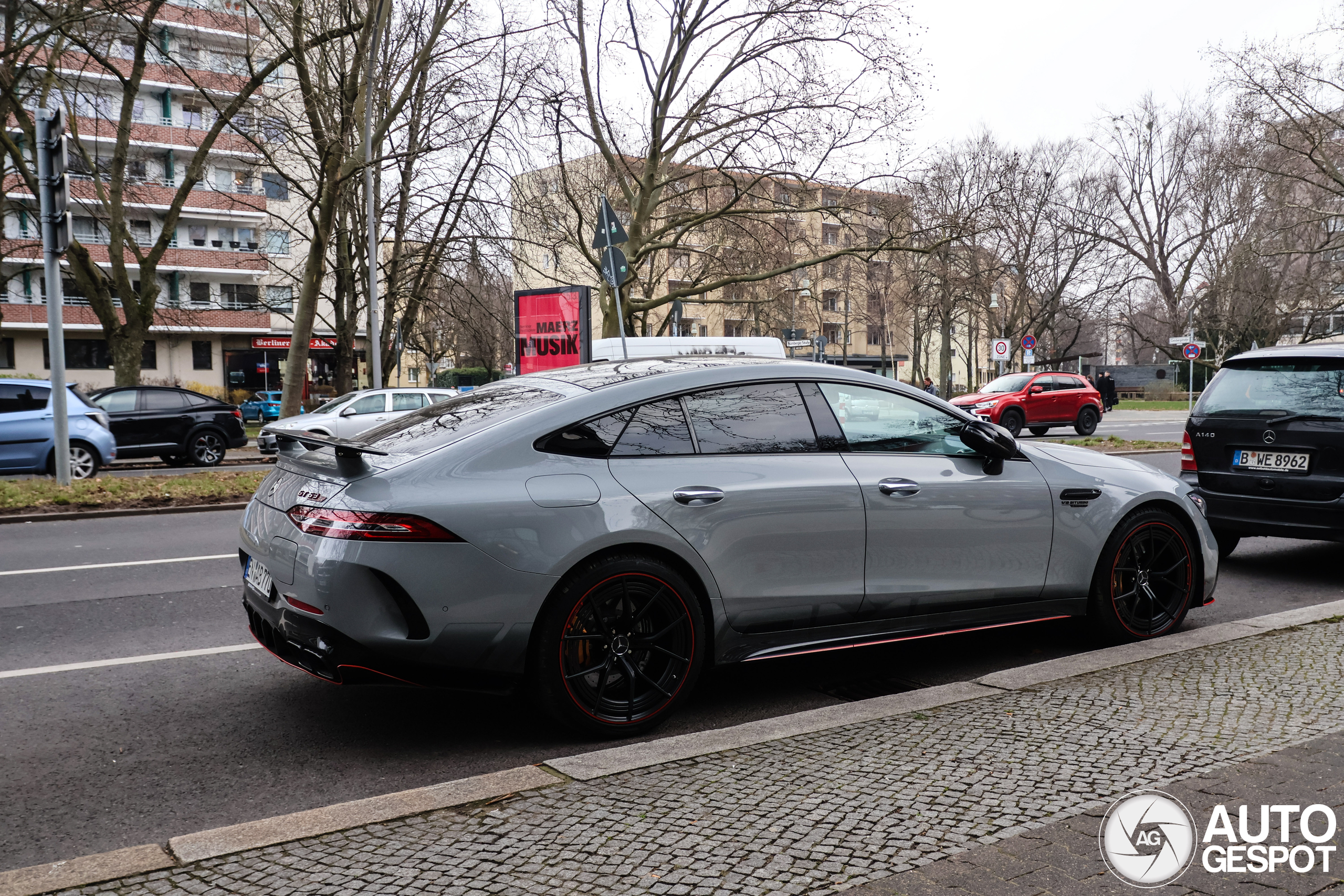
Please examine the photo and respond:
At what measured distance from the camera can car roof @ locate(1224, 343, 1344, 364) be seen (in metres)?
7.25

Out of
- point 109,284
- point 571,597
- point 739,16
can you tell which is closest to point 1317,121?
point 739,16

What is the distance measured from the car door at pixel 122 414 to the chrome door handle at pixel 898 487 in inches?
701

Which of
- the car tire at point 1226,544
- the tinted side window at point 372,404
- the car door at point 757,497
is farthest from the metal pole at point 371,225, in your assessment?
the car door at point 757,497

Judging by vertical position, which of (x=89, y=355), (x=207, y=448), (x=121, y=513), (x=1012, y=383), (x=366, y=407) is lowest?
(x=121, y=513)

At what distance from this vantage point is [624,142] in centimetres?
2691

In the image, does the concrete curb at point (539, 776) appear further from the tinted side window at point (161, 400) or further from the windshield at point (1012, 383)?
the windshield at point (1012, 383)

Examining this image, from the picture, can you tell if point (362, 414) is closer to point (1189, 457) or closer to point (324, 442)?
point (1189, 457)

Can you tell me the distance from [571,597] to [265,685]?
1.92m

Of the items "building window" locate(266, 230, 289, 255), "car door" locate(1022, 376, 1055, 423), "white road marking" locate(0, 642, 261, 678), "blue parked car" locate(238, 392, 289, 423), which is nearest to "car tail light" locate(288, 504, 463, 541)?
"white road marking" locate(0, 642, 261, 678)

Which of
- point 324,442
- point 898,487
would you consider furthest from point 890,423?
point 324,442

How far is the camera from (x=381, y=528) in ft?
12.2

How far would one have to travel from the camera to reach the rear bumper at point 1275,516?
23.1 feet

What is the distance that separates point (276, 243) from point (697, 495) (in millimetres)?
51535

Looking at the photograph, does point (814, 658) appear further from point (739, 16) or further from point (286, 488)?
point (739, 16)
